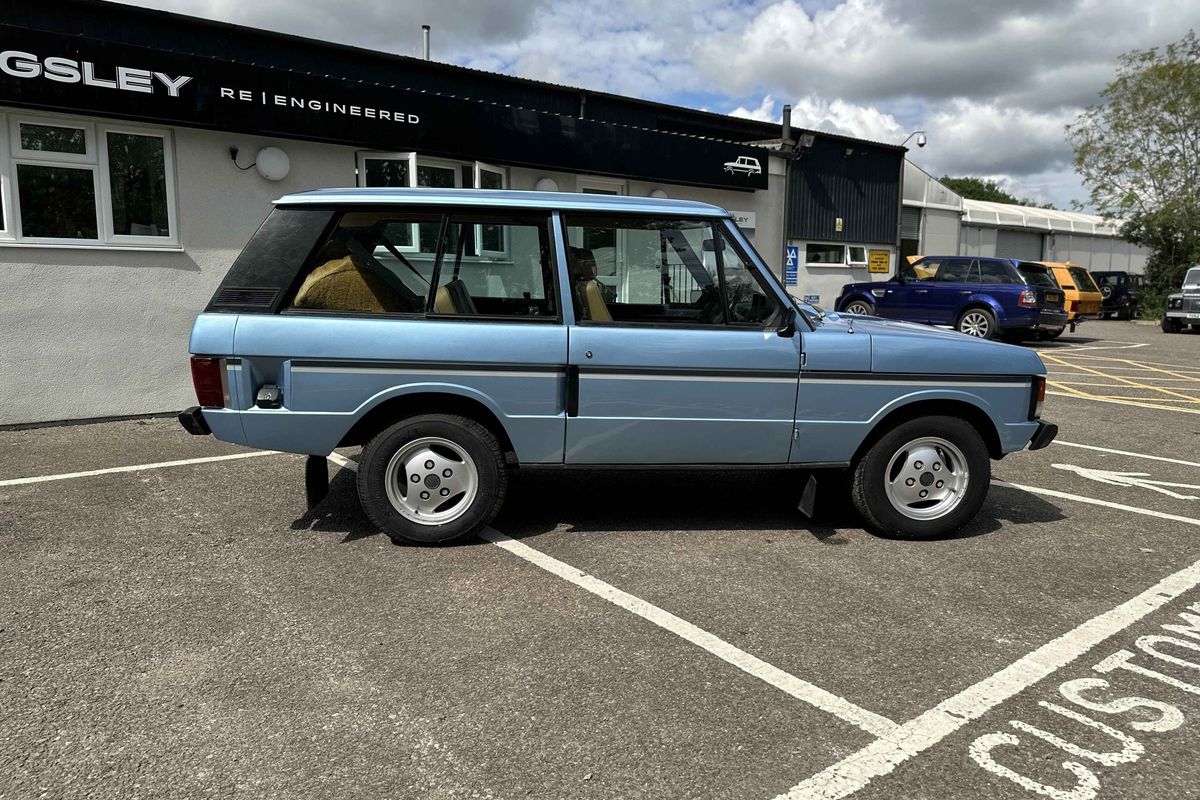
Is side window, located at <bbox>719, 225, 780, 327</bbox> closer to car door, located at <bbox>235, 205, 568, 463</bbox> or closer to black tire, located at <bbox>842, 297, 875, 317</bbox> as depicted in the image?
car door, located at <bbox>235, 205, 568, 463</bbox>

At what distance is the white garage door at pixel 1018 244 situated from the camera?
112ft

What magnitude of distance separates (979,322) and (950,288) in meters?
0.90

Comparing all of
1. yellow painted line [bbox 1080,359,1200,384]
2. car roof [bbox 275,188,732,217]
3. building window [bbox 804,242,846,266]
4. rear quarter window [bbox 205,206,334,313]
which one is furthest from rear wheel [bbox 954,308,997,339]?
rear quarter window [bbox 205,206,334,313]

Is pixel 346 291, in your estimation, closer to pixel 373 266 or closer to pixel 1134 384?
pixel 373 266

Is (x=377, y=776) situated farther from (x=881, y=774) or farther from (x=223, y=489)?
(x=223, y=489)

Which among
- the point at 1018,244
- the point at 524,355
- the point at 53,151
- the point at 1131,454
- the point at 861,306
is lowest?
the point at 1131,454

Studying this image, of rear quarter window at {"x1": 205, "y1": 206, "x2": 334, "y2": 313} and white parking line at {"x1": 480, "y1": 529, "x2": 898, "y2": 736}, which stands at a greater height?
rear quarter window at {"x1": 205, "y1": 206, "x2": 334, "y2": 313}

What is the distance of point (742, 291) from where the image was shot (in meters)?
4.57

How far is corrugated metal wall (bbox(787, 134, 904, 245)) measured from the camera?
19.0 metres

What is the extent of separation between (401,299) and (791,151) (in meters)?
14.1

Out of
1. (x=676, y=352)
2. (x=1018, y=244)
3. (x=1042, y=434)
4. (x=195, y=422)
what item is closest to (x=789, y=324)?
(x=676, y=352)

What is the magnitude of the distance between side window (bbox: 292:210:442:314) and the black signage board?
16.1ft

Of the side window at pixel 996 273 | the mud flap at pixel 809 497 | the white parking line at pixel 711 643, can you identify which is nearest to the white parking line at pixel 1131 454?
the mud flap at pixel 809 497

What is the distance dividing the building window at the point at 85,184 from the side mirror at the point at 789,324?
682 centimetres
